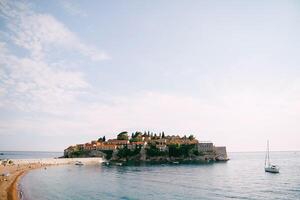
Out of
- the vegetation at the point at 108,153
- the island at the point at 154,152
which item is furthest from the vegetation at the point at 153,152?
the vegetation at the point at 108,153

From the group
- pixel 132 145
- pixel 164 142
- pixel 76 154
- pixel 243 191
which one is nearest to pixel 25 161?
pixel 76 154

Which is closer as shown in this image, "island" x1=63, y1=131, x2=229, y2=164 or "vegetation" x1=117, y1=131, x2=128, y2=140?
"island" x1=63, y1=131, x2=229, y2=164

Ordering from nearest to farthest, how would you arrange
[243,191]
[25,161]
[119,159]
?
[243,191], [25,161], [119,159]

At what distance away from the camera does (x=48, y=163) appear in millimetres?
128375

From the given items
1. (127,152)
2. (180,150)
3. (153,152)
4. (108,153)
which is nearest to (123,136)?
(108,153)

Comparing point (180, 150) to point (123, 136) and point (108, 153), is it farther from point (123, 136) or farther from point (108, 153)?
point (123, 136)

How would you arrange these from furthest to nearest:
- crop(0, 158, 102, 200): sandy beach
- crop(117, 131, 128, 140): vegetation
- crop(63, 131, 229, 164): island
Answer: crop(117, 131, 128, 140): vegetation → crop(63, 131, 229, 164): island → crop(0, 158, 102, 200): sandy beach

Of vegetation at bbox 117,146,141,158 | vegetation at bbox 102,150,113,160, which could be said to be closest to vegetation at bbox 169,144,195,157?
vegetation at bbox 117,146,141,158

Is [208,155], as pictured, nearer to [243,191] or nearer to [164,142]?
[164,142]

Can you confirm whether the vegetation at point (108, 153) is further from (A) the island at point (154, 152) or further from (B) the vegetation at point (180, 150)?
(B) the vegetation at point (180, 150)

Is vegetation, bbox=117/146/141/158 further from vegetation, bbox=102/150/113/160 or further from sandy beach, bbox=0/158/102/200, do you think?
sandy beach, bbox=0/158/102/200

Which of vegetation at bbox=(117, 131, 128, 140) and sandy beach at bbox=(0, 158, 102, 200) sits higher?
vegetation at bbox=(117, 131, 128, 140)

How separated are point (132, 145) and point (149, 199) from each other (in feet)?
410

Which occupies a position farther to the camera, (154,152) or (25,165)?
(154,152)
